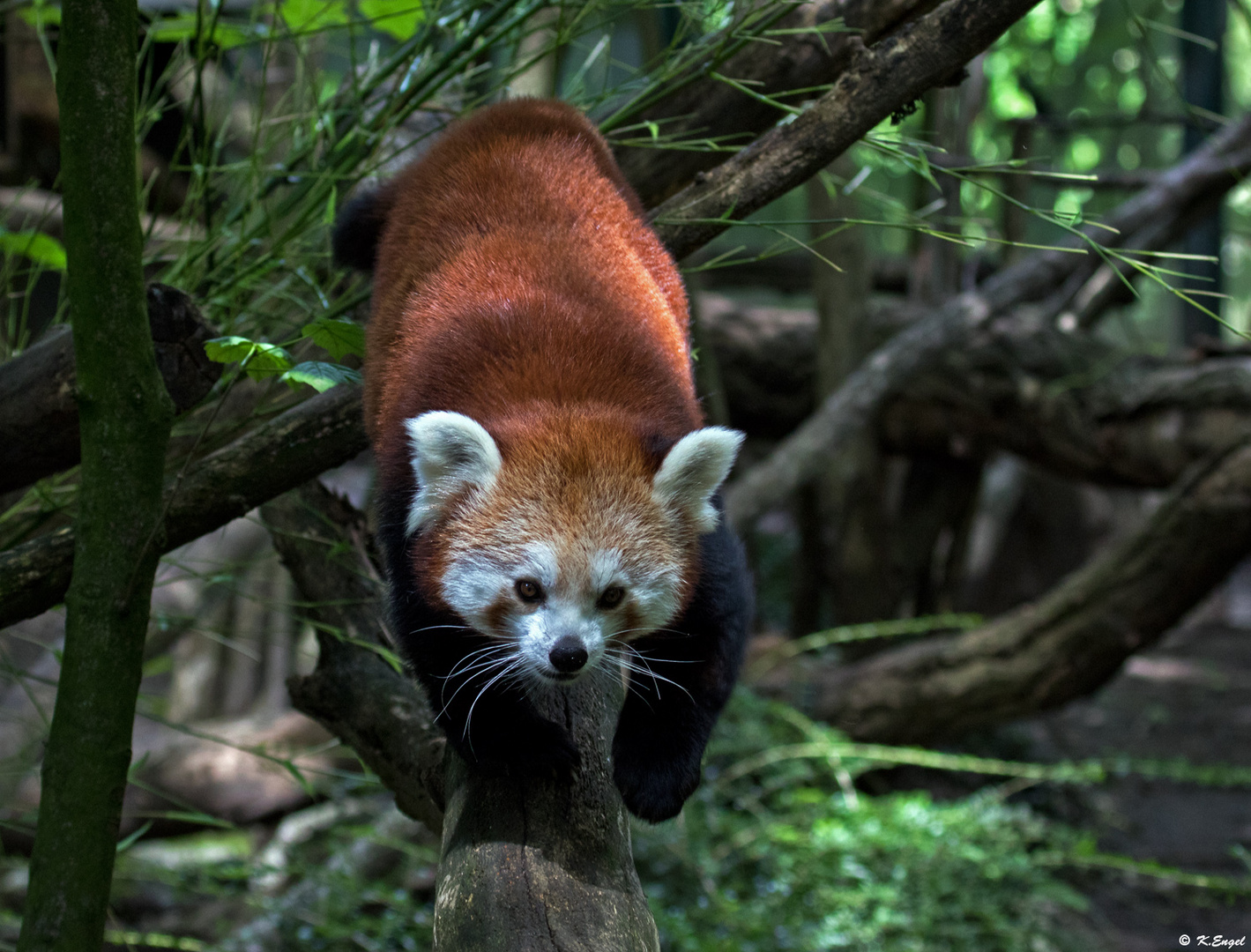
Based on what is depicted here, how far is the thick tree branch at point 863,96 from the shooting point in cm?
197

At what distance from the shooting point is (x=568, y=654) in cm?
173

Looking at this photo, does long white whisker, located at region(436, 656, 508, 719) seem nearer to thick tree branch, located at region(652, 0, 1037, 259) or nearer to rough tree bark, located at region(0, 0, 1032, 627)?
rough tree bark, located at region(0, 0, 1032, 627)

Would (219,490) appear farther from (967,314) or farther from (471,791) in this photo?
(967,314)

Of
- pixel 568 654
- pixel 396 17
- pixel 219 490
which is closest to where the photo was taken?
pixel 568 654

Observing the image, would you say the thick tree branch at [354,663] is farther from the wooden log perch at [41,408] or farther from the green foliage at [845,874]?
the green foliage at [845,874]

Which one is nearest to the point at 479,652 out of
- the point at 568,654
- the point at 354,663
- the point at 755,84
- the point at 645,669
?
the point at 568,654

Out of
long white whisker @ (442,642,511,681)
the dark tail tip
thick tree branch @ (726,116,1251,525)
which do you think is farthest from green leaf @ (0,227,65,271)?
thick tree branch @ (726,116,1251,525)

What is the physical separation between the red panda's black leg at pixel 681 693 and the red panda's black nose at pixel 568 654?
15 cm

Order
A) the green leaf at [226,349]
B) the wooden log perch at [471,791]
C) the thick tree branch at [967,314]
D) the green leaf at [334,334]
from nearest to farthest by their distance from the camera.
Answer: the wooden log perch at [471,791] → the green leaf at [226,349] → the green leaf at [334,334] → the thick tree branch at [967,314]

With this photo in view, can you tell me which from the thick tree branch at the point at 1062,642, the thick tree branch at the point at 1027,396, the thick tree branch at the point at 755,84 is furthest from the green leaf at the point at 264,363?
the thick tree branch at the point at 1027,396

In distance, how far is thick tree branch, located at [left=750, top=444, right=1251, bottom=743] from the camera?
4730 mm

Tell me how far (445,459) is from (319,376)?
267 millimetres

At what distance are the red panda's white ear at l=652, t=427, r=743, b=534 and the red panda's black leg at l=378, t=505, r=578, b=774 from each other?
415 millimetres

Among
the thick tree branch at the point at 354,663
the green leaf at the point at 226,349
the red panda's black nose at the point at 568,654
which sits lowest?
the thick tree branch at the point at 354,663
